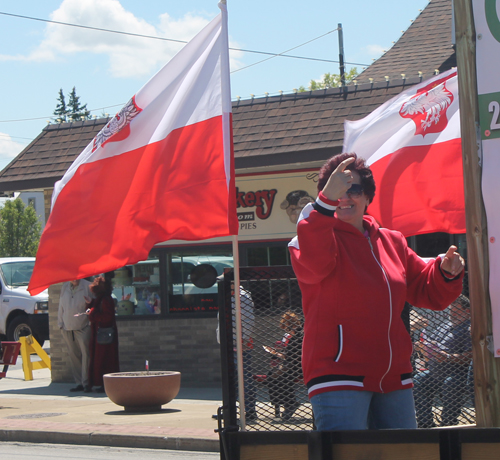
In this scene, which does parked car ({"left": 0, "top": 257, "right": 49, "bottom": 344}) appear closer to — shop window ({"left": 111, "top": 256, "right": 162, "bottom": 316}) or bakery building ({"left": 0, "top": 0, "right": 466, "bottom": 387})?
bakery building ({"left": 0, "top": 0, "right": 466, "bottom": 387})

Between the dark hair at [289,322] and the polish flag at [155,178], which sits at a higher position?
the polish flag at [155,178]

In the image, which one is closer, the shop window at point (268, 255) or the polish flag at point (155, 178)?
the polish flag at point (155, 178)

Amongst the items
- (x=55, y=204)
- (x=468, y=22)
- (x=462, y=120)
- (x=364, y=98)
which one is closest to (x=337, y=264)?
(x=462, y=120)

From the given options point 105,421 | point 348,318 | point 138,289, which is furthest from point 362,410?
point 138,289

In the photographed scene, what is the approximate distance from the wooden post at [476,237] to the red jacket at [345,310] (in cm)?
35

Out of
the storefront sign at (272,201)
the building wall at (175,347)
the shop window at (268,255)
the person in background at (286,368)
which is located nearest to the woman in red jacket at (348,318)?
the person in background at (286,368)

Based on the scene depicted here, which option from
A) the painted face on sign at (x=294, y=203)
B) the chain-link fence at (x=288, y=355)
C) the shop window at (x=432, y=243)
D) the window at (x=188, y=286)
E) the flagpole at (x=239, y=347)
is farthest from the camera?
the window at (x=188, y=286)

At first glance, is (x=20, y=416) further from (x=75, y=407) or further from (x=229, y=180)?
(x=229, y=180)

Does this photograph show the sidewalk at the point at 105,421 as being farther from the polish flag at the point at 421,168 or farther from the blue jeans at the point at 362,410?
the blue jeans at the point at 362,410

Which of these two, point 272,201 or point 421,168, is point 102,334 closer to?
point 272,201

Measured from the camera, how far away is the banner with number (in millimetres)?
3061

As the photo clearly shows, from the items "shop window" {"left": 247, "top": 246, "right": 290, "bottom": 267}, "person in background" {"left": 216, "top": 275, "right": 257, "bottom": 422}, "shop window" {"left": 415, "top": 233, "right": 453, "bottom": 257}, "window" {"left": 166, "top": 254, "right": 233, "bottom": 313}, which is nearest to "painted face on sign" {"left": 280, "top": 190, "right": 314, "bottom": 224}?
"shop window" {"left": 247, "top": 246, "right": 290, "bottom": 267}

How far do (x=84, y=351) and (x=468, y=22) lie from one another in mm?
11252

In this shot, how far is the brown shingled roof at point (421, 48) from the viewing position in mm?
18048
